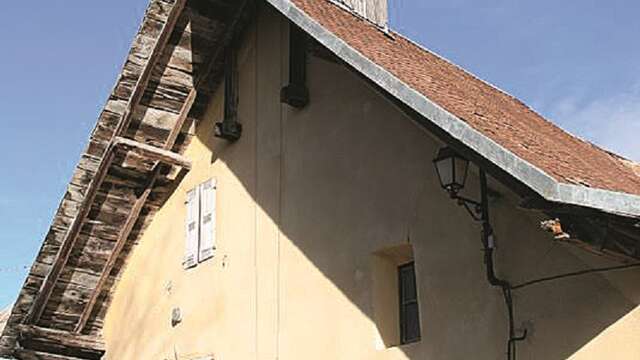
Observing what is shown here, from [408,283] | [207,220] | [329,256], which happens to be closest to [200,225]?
[207,220]

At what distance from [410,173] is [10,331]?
5991 millimetres

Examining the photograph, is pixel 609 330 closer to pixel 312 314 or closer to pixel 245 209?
pixel 312 314

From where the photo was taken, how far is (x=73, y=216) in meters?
10.7

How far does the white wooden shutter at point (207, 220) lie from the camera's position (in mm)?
9891

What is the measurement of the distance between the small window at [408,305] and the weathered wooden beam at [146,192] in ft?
11.7

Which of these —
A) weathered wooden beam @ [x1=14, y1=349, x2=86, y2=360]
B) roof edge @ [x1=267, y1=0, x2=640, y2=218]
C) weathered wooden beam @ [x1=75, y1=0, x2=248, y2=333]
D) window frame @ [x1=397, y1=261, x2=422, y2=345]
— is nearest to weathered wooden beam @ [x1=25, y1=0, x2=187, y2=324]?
weathered wooden beam @ [x1=14, y1=349, x2=86, y2=360]

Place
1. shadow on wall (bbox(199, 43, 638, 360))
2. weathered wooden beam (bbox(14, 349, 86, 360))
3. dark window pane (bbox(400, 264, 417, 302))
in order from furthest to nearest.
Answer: weathered wooden beam (bbox(14, 349, 86, 360)) → dark window pane (bbox(400, 264, 417, 302)) → shadow on wall (bbox(199, 43, 638, 360))

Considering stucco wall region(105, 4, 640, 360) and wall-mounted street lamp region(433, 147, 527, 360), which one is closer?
stucco wall region(105, 4, 640, 360)

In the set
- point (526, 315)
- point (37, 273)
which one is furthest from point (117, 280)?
point (526, 315)

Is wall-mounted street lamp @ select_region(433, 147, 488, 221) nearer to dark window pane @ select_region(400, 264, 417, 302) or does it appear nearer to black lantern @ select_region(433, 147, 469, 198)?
black lantern @ select_region(433, 147, 469, 198)

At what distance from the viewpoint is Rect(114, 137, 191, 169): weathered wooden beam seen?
10094 millimetres

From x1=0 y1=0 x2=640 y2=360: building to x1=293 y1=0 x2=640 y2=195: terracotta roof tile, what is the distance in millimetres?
45

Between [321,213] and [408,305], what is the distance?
49.2 inches

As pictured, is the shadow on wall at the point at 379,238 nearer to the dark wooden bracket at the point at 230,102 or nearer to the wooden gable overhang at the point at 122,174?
the dark wooden bracket at the point at 230,102
